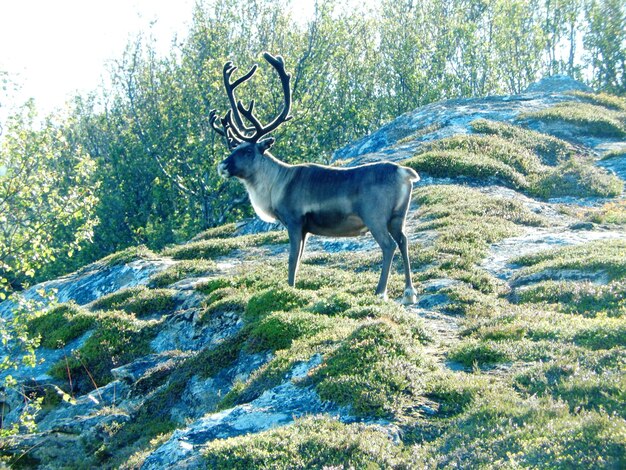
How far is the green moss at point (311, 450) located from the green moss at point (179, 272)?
1150 centimetres

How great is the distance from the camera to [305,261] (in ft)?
58.6

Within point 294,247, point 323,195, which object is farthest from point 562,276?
point 294,247

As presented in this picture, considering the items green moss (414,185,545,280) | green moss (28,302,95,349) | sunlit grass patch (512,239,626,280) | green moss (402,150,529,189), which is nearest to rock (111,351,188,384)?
green moss (28,302,95,349)

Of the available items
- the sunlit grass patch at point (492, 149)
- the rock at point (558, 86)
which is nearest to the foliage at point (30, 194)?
the sunlit grass patch at point (492, 149)

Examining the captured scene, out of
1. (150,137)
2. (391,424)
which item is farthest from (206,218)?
(391,424)

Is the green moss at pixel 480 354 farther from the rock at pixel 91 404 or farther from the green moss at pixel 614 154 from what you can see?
the green moss at pixel 614 154

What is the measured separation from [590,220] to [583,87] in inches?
1099

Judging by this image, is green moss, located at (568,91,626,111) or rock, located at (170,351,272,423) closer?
rock, located at (170,351,272,423)

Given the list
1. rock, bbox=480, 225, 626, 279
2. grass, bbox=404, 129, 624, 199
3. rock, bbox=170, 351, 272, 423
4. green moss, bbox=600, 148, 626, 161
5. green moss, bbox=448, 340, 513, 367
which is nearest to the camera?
green moss, bbox=448, 340, 513, 367

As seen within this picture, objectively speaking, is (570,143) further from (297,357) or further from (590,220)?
(297,357)

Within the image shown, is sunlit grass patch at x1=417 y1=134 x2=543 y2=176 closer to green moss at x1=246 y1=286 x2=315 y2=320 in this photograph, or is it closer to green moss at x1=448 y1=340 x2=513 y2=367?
green moss at x1=246 y1=286 x2=315 y2=320

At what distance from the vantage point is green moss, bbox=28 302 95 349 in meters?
16.0

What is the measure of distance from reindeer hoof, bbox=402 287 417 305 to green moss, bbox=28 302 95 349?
7.47 metres

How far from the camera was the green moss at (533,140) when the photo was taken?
28.1m
